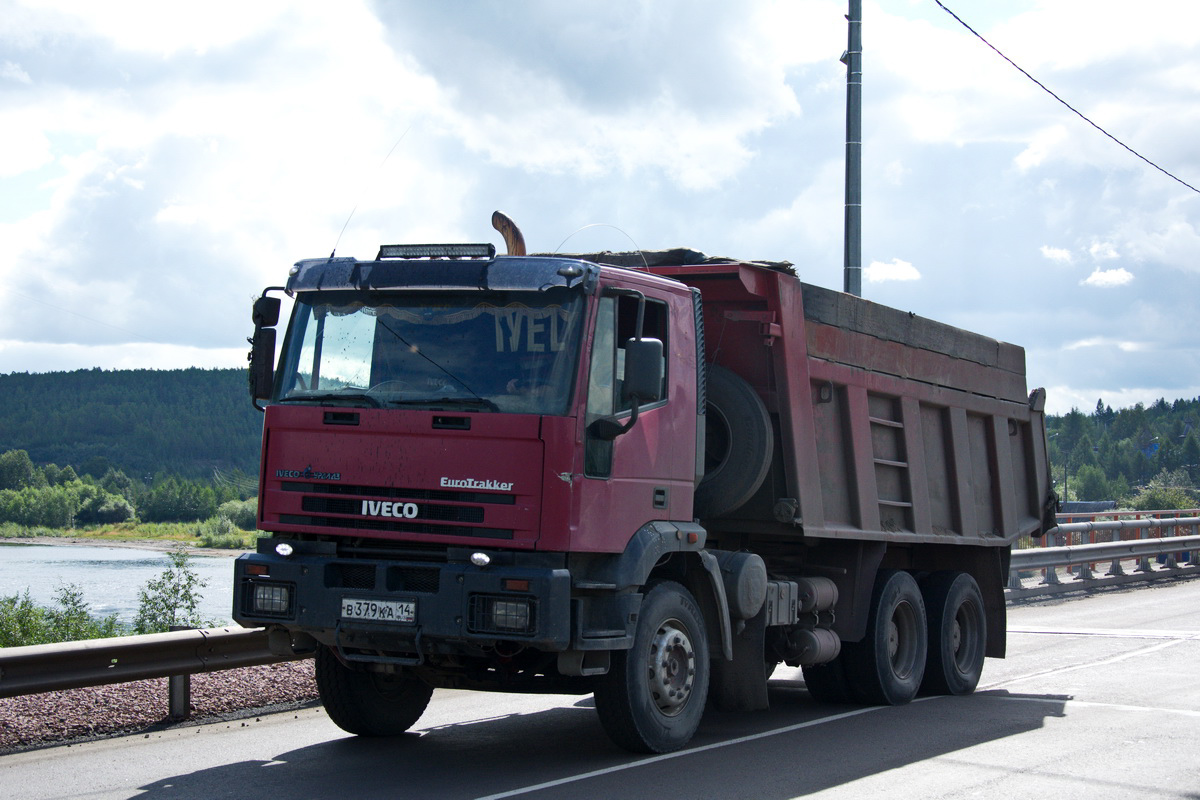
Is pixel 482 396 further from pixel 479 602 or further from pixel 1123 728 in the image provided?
pixel 1123 728

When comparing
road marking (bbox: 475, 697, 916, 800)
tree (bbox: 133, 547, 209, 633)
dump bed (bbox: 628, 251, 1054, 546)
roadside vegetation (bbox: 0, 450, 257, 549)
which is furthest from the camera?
roadside vegetation (bbox: 0, 450, 257, 549)

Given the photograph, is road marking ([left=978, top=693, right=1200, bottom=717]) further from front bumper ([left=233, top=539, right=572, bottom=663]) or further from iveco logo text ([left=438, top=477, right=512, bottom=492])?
iveco logo text ([left=438, top=477, right=512, bottom=492])

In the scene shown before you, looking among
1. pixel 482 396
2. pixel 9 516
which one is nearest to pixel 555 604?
pixel 482 396

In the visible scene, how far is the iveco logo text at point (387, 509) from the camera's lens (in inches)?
281

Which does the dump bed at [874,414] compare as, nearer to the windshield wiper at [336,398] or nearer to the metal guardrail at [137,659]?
the windshield wiper at [336,398]

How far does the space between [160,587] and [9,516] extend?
64.0m

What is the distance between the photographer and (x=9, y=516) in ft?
232

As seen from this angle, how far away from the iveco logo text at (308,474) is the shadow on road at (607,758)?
1.65 metres

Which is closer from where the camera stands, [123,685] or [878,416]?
[123,685]

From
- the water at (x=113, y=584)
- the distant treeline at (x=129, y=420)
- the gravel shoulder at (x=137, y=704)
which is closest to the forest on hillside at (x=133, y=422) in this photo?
the distant treeline at (x=129, y=420)

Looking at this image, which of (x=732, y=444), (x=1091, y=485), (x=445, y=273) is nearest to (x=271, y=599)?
(x=445, y=273)

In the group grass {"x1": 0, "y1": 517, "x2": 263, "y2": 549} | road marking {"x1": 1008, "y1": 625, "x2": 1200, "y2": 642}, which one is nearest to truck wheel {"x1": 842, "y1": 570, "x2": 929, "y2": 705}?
road marking {"x1": 1008, "y1": 625, "x2": 1200, "y2": 642}

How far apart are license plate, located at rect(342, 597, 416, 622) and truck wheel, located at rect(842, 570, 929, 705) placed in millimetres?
4612

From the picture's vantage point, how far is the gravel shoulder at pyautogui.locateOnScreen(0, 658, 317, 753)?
833 cm
